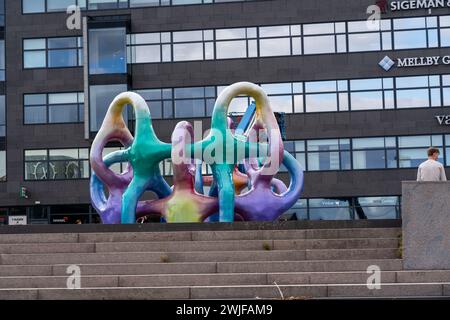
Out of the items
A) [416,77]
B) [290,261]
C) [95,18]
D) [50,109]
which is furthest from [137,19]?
[290,261]

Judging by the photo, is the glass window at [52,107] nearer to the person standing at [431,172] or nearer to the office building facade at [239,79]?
the office building facade at [239,79]

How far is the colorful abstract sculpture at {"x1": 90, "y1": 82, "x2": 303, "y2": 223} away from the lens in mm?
23547

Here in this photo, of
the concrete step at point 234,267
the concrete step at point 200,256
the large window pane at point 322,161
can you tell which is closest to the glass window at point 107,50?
the large window pane at point 322,161

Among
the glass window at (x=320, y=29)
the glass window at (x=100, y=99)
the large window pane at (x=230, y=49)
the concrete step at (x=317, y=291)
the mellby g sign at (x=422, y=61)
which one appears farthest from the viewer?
the large window pane at (x=230, y=49)

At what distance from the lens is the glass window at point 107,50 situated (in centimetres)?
5062

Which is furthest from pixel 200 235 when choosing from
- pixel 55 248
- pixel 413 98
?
pixel 413 98

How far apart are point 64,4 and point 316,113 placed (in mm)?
15727

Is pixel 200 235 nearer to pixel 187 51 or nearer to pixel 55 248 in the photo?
pixel 55 248

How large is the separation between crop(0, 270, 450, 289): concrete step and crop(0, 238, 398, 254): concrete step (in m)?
1.87

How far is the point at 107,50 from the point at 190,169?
27638 mm

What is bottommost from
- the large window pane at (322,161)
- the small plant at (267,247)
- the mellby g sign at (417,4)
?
the small plant at (267,247)

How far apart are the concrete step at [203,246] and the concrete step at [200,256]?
0.51m

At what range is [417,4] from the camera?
49.3 metres

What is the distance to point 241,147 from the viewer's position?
23703 millimetres
